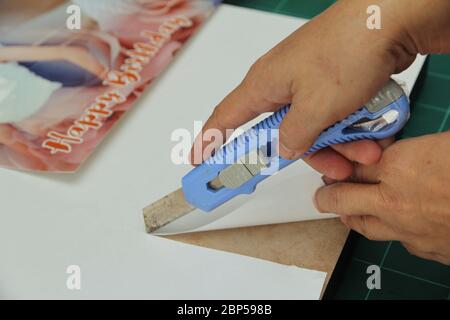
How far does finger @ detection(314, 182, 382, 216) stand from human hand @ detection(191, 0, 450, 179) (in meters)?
0.03

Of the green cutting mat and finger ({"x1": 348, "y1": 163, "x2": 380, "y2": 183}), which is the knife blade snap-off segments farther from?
the green cutting mat

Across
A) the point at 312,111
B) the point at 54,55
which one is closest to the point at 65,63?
the point at 54,55

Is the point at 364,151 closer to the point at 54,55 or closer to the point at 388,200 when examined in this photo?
the point at 388,200

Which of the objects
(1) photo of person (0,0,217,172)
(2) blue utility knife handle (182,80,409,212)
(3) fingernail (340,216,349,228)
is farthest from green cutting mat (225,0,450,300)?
(1) photo of person (0,0,217,172)

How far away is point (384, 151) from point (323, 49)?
13 cm

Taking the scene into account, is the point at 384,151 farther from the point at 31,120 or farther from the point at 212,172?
the point at 31,120

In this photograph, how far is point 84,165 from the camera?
864 mm

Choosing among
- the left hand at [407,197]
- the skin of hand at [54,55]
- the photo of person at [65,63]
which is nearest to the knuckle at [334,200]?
the left hand at [407,197]

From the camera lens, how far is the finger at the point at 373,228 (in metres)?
0.73

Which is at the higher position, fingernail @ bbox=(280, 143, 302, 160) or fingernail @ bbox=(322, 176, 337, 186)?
fingernail @ bbox=(280, 143, 302, 160)

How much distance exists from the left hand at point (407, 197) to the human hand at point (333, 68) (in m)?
0.03

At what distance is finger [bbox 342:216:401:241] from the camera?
726mm

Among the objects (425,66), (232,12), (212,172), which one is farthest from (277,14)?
(212,172)

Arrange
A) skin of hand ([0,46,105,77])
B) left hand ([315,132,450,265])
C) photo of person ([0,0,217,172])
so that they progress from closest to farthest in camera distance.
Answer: left hand ([315,132,450,265])
photo of person ([0,0,217,172])
skin of hand ([0,46,105,77])
